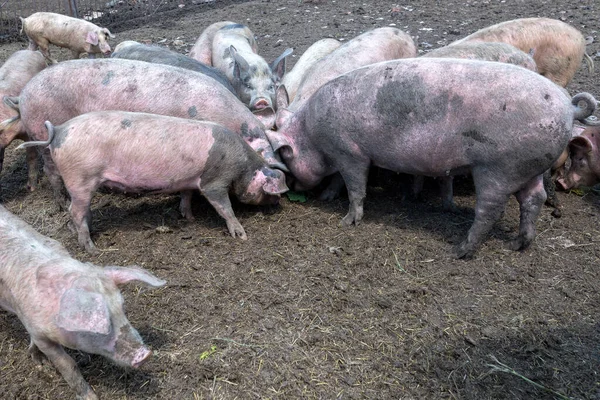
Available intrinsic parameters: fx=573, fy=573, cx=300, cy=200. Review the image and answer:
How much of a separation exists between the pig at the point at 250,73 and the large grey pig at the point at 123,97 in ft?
2.83

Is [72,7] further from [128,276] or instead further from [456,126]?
[128,276]

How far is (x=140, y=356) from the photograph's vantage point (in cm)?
270

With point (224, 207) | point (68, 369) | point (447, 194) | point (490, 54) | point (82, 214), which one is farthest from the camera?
point (490, 54)

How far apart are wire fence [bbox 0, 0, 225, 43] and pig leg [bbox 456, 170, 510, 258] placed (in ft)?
32.4

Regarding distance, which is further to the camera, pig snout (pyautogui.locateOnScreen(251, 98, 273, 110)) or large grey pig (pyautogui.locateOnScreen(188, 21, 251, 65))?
large grey pig (pyautogui.locateOnScreen(188, 21, 251, 65))

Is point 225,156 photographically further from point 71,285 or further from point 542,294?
point 542,294

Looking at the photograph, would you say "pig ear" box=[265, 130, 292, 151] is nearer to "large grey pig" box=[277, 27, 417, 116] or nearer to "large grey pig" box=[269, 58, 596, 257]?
"large grey pig" box=[269, 58, 596, 257]

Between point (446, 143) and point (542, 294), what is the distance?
1.18m

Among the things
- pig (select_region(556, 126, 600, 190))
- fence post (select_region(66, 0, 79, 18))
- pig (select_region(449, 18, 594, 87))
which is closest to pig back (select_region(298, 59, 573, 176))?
pig (select_region(556, 126, 600, 190))

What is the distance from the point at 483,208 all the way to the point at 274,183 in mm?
1691

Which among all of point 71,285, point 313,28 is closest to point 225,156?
point 71,285

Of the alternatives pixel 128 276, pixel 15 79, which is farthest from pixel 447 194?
pixel 15 79

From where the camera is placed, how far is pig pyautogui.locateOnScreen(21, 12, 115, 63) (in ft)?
30.3

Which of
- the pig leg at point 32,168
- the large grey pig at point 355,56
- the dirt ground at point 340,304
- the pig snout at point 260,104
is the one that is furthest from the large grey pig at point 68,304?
the pig snout at point 260,104
